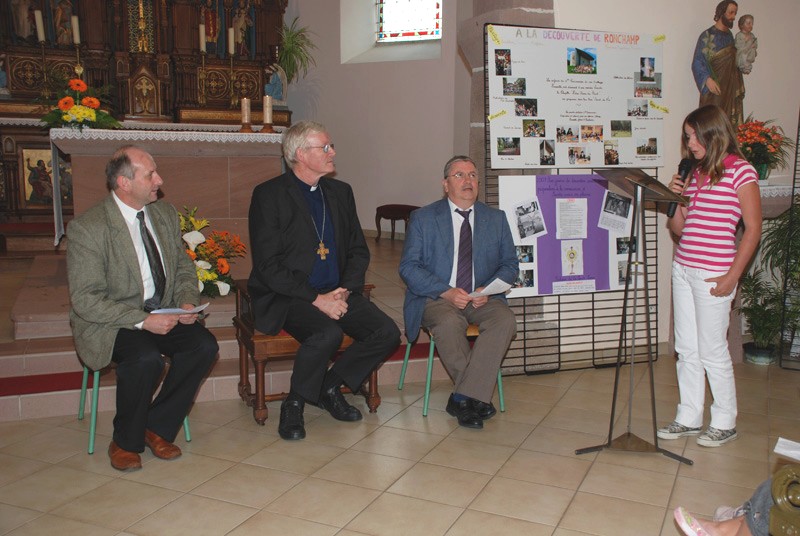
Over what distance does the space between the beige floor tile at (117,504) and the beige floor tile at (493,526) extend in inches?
46.7

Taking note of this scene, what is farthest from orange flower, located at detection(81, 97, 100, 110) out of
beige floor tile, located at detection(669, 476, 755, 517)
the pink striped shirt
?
beige floor tile, located at detection(669, 476, 755, 517)

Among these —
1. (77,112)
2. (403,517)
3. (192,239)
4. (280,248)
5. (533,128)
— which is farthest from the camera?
(77,112)

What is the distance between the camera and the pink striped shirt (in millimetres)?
3617

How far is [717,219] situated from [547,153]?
1348mm

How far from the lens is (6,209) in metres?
8.52

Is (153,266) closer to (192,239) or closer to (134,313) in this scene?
(134,313)

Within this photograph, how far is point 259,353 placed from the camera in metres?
3.94

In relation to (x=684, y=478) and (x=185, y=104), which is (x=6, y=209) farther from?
(x=684, y=478)

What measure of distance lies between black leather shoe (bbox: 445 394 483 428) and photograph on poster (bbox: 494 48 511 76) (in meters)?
1.96

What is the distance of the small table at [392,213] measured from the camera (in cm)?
940

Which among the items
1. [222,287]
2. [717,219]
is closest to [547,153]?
[717,219]

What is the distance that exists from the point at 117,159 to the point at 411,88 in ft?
21.3

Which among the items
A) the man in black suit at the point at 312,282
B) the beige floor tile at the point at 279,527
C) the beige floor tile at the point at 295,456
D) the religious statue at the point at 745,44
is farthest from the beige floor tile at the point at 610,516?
the religious statue at the point at 745,44

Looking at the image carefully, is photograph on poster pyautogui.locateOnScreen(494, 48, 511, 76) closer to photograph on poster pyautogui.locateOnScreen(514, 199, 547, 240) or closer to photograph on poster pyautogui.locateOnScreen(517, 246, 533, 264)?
photograph on poster pyautogui.locateOnScreen(514, 199, 547, 240)
